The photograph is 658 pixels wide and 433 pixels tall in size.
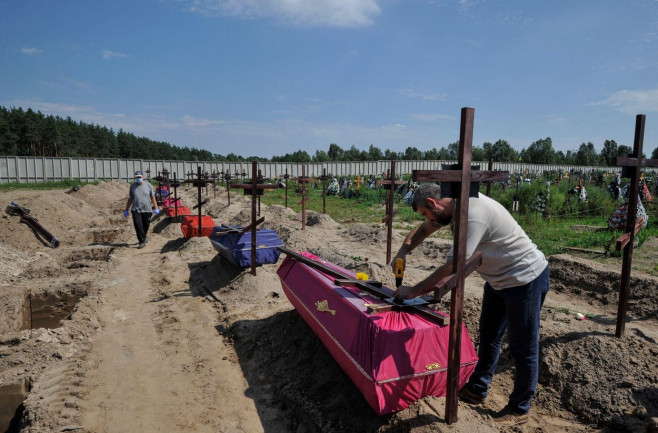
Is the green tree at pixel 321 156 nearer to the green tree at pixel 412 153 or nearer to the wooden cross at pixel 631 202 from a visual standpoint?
the green tree at pixel 412 153

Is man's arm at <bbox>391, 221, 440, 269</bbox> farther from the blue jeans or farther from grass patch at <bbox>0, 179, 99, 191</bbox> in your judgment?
grass patch at <bbox>0, 179, 99, 191</bbox>

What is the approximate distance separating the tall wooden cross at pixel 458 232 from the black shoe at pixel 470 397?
2.39 ft

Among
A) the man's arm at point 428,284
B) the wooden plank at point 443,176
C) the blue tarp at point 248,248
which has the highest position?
the wooden plank at point 443,176

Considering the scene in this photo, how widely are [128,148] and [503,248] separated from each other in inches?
3290

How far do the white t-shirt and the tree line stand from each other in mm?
41967

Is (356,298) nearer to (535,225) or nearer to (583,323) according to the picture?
(583,323)

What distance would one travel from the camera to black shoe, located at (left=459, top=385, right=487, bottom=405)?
327 centimetres

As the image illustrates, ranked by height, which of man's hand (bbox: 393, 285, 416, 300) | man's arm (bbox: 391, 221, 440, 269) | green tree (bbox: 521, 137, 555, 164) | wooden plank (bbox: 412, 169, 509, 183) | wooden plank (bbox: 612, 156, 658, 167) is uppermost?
green tree (bbox: 521, 137, 555, 164)

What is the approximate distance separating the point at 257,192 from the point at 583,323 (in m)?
5.13

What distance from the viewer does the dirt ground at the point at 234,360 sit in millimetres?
3359

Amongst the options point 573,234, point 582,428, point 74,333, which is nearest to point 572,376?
point 582,428

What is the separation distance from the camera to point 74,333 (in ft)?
16.7

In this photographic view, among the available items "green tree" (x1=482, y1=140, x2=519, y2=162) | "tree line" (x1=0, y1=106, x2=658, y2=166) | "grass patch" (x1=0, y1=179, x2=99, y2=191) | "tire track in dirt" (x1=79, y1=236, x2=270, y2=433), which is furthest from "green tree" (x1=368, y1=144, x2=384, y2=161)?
"tire track in dirt" (x1=79, y1=236, x2=270, y2=433)

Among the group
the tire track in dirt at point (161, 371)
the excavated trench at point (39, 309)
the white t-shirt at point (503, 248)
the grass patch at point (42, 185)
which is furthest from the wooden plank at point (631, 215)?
the grass patch at point (42, 185)
